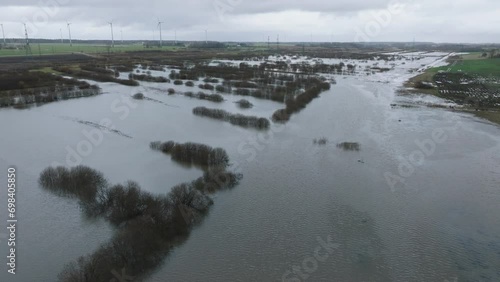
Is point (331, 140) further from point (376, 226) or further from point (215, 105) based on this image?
point (215, 105)

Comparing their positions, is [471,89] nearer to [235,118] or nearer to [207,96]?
[207,96]

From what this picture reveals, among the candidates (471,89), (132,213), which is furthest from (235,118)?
(471,89)

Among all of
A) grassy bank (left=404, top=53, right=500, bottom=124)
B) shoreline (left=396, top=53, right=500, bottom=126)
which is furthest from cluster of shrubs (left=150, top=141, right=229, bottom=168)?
grassy bank (left=404, top=53, right=500, bottom=124)

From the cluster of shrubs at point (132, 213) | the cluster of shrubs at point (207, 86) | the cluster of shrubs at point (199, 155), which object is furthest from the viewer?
the cluster of shrubs at point (207, 86)

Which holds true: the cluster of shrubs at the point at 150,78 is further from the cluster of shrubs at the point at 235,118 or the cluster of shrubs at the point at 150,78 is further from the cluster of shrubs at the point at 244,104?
the cluster of shrubs at the point at 235,118

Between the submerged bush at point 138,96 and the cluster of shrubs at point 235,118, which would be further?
the submerged bush at point 138,96

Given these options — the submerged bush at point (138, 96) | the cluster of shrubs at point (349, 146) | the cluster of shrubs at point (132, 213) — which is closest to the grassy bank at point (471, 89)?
the cluster of shrubs at point (349, 146)
